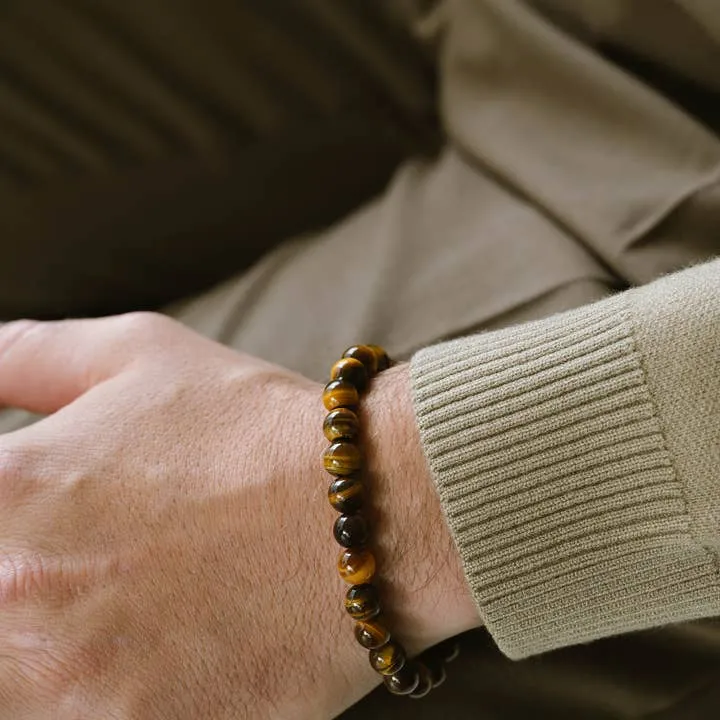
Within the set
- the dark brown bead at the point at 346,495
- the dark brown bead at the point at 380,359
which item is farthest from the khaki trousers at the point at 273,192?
the dark brown bead at the point at 346,495

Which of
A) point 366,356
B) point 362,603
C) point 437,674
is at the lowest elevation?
point 437,674

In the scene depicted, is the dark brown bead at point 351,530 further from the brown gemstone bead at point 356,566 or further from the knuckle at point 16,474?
the knuckle at point 16,474

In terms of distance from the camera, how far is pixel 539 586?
542 mm

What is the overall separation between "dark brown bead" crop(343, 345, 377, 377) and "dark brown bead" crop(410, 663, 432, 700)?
0.73 feet

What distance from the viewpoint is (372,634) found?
0.56m

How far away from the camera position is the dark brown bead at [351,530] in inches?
21.5

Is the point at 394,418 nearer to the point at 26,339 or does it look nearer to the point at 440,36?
the point at 26,339

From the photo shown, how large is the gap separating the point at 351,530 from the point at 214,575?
4.4 inches

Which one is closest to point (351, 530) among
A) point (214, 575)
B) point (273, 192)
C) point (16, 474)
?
point (214, 575)

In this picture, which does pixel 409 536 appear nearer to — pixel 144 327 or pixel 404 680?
pixel 404 680

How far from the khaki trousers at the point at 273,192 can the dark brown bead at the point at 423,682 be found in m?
0.27

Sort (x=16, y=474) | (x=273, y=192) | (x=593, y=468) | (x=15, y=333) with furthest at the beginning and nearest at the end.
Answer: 1. (x=273, y=192)
2. (x=15, y=333)
3. (x=16, y=474)
4. (x=593, y=468)

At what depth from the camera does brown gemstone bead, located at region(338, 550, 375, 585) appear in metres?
0.55

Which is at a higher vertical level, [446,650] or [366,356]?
[366,356]
